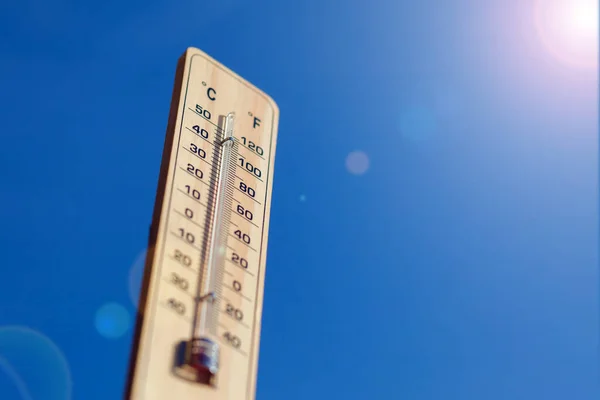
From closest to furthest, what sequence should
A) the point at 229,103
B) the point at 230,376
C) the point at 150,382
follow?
the point at 150,382 → the point at 230,376 → the point at 229,103

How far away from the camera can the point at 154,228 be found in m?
3.19

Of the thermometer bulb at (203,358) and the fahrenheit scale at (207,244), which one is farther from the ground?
the fahrenheit scale at (207,244)

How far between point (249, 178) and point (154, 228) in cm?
63

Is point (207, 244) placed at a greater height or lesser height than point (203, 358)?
greater

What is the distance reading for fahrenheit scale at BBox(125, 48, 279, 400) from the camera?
2.90 meters

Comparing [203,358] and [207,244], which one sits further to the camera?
[207,244]

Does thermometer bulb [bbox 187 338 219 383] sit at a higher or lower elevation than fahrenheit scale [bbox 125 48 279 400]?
lower

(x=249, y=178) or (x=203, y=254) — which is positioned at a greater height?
(x=249, y=178)

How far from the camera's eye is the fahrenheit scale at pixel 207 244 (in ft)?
9.52

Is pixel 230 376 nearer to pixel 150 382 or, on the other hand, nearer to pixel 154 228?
pixel 150 382

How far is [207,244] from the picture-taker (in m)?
3.28

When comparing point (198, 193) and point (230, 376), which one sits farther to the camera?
point (198, 193)

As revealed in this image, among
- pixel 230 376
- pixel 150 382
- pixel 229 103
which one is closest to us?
pixel 150 382

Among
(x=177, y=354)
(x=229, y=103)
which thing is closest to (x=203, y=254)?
(x=177, y=354)
